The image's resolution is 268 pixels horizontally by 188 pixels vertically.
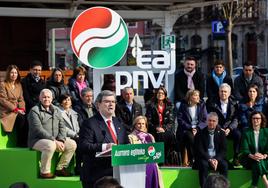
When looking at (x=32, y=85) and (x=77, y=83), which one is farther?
(x=77, y=83)

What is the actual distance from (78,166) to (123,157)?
12.2 feet

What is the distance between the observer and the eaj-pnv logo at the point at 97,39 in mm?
9664

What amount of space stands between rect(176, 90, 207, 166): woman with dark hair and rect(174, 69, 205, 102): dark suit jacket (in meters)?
0.56

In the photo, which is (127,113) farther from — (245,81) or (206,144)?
(245,81)

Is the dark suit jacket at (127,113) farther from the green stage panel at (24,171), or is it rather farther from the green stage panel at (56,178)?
the green stage panel at (24,171)

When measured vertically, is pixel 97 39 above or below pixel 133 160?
above

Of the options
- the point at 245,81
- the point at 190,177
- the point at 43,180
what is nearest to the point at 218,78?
the point at 245,81

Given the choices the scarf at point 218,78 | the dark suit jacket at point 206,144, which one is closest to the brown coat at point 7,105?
the dark suit jacket at point 206,144

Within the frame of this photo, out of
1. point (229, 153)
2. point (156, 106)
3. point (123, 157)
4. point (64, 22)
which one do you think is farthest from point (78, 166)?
point (64, 22)

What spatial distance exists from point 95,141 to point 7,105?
13.3ft

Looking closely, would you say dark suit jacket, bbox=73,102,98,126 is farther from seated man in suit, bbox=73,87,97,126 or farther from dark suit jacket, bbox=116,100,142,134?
dark suit jacket, bbox=116,100,142,134

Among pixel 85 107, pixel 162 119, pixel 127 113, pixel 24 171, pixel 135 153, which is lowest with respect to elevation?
pixel 24 171

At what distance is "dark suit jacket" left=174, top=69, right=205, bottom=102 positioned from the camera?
11.6 meters

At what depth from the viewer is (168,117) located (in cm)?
1127
